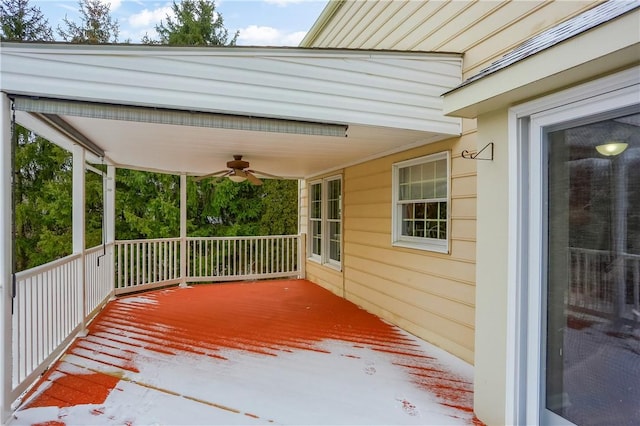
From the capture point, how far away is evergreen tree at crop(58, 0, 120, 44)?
11883 mm

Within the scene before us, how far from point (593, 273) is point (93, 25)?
50.0 feet

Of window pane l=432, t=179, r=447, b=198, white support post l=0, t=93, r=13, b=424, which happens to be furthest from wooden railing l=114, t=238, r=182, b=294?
window pane l=432, t=179, r=447, b=198

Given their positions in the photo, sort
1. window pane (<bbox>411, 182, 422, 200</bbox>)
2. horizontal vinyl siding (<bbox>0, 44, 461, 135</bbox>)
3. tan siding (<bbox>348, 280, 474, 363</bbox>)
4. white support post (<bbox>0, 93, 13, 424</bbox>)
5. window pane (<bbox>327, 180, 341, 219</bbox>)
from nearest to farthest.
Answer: white support post (<bbox>0, 93, 13, 424</bbox>) < horizontal vinyl siding (<bbox>0, 44, 461, 135</bbox>) < tan siding (<bbox>348, 280, 474, 363</bbox>) < window pane (<bbox>411, 182, 422, 200</bbox>) < window pane (<bbox>327, 180, 341, 219</bbox>)

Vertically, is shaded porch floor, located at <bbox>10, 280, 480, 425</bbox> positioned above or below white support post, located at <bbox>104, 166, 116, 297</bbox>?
below

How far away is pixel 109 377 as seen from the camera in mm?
3248

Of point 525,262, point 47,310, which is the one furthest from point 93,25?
point 525,262

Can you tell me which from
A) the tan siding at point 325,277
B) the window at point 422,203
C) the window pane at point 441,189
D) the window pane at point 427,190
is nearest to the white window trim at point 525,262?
the window at point 422,203

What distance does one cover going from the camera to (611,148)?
181 centimetres

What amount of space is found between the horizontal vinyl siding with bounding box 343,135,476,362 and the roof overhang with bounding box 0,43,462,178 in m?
0.69

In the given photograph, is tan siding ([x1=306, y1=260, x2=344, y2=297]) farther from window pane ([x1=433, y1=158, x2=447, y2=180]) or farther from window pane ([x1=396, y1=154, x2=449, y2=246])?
window pane ([x1=433, y1=158, x2=447, y2=180])

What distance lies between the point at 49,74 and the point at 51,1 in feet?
38.1

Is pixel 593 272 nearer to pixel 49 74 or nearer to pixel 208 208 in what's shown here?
pixel 49 74

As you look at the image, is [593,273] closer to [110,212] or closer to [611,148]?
[611,148]

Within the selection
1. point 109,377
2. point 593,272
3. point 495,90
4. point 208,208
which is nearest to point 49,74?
point 109,377
